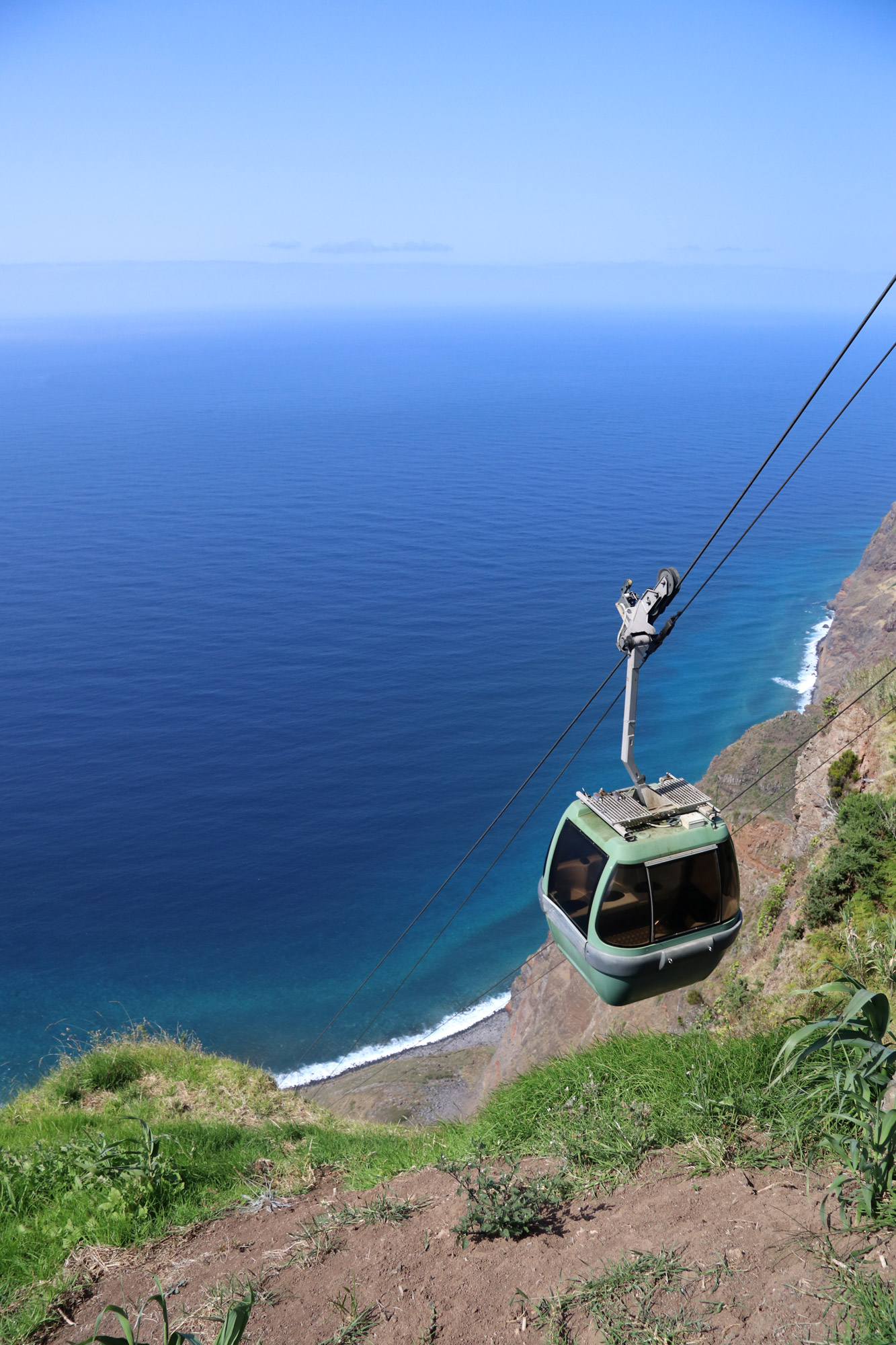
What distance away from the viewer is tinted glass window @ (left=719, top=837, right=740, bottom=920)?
8578 mm

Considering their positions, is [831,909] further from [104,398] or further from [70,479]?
[104,398]

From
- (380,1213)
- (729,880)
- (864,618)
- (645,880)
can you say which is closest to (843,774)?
(729,880)

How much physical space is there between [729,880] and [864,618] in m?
63.0

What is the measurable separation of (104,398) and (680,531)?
154m

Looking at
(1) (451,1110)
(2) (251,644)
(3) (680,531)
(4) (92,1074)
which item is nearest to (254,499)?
(2) (251,644)

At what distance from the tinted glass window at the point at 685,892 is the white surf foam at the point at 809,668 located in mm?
52133

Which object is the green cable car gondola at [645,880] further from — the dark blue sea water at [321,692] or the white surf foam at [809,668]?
the white surf foam at [809,668]

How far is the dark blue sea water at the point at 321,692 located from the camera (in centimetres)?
3869

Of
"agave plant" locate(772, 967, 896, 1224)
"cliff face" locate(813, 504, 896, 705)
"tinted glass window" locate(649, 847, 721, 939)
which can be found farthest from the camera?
"cliff face" locate(813, 504, 896, 705)

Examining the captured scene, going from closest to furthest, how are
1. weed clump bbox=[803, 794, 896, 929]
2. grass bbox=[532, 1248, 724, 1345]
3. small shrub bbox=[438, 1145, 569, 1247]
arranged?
grass bbox=[532, 1248, 724, 1345] < small shrub bbox=[438, 1145, 569, 1247] < weed clump bbox=[803, 794, 896, 929]

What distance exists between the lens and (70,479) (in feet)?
375

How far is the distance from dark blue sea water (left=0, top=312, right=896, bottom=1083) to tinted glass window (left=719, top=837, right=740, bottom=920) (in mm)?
20430

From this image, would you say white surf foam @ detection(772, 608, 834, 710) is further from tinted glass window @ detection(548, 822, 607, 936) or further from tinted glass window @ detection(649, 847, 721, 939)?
tinted glass window @ detection(548, 822, 607, 936)

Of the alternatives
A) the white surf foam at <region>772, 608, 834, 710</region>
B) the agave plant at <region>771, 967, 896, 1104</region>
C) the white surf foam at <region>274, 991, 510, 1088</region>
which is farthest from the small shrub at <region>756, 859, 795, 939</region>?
the white surf foam at <region>772, 608, 834, 710</region>
